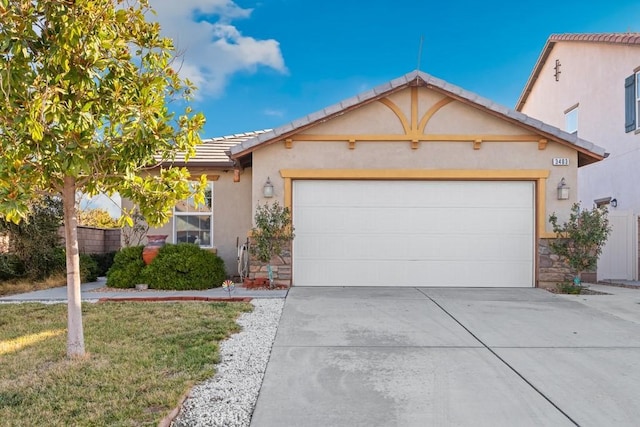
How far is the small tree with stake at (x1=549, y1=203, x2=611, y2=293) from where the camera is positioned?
8.77 meters

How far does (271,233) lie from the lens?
9.16 metres

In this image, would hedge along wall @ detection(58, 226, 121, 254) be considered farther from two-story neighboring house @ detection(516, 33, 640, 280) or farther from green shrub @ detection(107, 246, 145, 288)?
two-story neighboring house @ detection(516, 33, 640, 280)

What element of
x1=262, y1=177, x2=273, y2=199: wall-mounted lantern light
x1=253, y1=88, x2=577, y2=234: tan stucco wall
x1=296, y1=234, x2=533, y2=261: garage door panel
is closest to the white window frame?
x1=253, y1=88, x2=577, y2=234: tan stucco wall

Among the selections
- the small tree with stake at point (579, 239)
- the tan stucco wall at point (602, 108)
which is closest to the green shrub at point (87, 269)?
the small tree with stake at point (579, 239)

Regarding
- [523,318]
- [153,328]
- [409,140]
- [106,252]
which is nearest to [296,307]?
[153,328]

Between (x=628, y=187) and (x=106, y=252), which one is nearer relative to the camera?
(x=628, y=187)

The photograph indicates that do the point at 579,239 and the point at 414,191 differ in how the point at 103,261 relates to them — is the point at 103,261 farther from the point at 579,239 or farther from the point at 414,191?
the point at 579,239

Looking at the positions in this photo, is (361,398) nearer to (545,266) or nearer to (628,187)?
(545,266)

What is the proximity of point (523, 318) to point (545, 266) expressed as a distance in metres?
3.38

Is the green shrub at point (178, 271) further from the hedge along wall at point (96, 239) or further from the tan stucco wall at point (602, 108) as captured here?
the tan stucco wall at point (602, 108)

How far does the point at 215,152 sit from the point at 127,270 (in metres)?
3.77

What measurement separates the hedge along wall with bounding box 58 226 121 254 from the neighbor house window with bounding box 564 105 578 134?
15.3m

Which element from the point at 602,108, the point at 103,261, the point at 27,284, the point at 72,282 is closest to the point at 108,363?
the point at 72,282

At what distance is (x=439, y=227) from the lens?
9.67m
